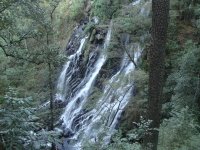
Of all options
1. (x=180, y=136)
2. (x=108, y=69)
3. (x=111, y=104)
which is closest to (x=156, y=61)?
(x=180, y=136)

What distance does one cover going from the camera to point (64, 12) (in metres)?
29.0

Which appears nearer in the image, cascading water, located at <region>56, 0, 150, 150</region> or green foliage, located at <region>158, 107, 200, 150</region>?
green foliage, located at <region>158, 107, 200, 150</region>

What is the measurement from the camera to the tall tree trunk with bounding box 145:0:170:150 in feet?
19.9

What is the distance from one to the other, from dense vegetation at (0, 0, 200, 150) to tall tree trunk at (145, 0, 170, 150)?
229mm

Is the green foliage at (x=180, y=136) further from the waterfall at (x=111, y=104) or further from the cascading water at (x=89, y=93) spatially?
the waterfall at (x=111, y=104)

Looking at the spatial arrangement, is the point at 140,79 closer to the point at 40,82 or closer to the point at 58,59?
the point at 58,59

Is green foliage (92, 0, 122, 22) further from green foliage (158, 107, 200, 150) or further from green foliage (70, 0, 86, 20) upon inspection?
green foliage (158, 107, 200, 150)

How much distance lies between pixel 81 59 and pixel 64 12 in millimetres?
9126

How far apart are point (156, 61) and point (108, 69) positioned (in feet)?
36.9

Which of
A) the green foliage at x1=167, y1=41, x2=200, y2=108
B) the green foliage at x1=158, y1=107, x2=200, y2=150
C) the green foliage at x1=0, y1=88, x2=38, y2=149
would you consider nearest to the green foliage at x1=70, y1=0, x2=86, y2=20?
the green foliage at x1=167, y1=41, x2=200, y2=108

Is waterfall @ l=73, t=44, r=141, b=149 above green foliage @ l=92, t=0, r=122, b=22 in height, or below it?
below

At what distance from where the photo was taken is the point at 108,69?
17.5 metres

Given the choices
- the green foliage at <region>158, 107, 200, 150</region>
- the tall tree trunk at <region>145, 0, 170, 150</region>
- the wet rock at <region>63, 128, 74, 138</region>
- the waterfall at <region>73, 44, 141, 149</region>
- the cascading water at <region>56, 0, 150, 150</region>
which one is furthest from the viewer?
the wet rock at <region>63, 128, 74, 138</region>

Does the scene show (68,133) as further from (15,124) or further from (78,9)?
(15,124)
